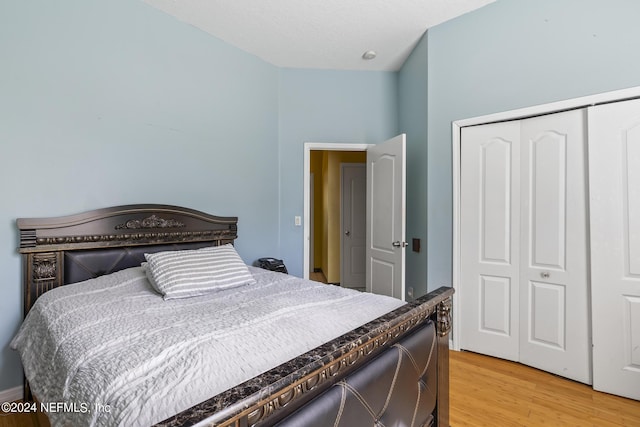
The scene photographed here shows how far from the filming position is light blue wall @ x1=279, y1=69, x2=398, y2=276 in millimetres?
3461

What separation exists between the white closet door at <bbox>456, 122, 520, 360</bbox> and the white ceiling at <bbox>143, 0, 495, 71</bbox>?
1.11m

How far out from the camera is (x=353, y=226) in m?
5.06

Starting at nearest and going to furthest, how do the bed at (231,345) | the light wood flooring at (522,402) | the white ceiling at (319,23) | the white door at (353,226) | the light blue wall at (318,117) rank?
the bed at (231,345)
the light wood flooring at (522,402)
the white ceiling at (319,23)
the light blue wall at (318,117)
the white door at (353,226)

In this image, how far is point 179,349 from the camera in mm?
963

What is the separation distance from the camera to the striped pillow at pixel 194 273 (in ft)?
5.28

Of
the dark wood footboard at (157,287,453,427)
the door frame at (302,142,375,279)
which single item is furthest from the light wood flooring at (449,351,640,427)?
the door frame at (302,142,375,279)

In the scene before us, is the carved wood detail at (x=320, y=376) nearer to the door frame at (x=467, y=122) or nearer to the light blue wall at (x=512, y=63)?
the door frame at (x=467, y=122)

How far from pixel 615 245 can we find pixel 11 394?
4.03 m

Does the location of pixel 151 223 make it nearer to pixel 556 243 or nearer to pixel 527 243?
pixel 527 243

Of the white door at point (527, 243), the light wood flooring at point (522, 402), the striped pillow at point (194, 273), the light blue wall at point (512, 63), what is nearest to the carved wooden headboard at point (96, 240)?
the striped pillow at point (194, 273)

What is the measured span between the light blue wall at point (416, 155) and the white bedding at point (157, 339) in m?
1.55

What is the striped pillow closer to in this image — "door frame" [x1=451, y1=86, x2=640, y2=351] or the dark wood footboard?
the dark wood footboard

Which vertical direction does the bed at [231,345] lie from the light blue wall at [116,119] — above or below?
below

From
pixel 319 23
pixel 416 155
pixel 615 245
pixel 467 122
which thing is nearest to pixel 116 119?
pixel 319 23
